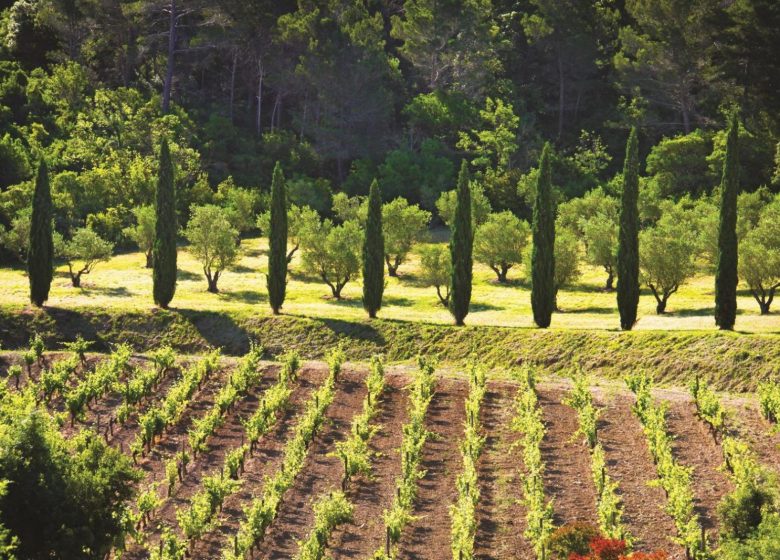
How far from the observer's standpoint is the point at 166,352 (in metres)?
46.1

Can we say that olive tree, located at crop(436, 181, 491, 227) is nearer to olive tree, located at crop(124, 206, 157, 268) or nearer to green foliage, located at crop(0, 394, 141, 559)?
olive tree, located at crop(124, 206, 157, 268)

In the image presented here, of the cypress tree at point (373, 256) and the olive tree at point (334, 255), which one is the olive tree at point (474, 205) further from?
the cypress tree at point (373, 256)

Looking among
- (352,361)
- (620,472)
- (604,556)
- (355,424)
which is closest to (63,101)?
(352,361)

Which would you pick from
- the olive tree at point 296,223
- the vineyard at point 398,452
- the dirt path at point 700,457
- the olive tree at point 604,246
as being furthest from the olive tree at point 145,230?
the dirt path at point 700,457

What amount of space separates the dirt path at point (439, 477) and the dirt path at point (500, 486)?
3.04 feet

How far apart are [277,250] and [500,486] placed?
22.6m

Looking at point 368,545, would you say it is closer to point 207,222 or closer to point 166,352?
point 166,352

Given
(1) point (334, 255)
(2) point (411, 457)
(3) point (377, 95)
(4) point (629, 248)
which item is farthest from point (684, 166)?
(2) point (411, 457)

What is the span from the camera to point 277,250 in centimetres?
5503

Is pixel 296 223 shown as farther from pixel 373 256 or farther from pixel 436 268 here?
pixel 373 256

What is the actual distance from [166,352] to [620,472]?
19385 millimetres

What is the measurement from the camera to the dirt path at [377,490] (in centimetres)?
3241

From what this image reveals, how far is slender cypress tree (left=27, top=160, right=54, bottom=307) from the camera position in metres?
55.1

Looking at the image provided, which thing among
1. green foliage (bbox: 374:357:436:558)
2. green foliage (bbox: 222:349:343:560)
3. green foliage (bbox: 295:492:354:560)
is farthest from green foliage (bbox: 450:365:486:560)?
green foliage (bbox: 222:349:343:560)
